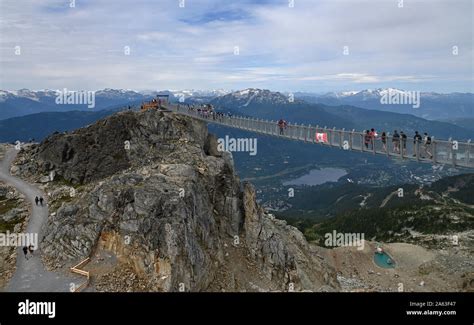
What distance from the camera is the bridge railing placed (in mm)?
23906

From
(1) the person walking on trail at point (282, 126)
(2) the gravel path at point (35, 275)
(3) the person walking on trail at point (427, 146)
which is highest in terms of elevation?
(1) the person walking on trail at point (282, 126)

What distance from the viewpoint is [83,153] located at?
4859cm

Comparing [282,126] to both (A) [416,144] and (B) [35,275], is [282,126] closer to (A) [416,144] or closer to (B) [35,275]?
(A) [416,144]

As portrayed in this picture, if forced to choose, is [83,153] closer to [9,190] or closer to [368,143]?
[9,190]

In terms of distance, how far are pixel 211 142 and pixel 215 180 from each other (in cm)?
1146

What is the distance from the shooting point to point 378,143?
95.9 ft

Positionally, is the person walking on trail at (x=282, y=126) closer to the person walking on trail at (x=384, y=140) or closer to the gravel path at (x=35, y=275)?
the person walking on trail at (x=384, y=140)

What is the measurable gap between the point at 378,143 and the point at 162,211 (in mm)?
17292

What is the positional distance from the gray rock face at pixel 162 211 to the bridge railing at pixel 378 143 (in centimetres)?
787

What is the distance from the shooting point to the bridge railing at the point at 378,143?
23.9 meters

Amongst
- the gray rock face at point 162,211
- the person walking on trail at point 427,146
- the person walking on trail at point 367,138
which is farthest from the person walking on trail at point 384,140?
the gray rock face at point 162,211

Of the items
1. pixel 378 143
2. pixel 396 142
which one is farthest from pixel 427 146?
pixel 378 143

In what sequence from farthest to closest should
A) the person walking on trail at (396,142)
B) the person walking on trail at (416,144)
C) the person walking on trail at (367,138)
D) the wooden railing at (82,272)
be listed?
the person walking on trail at (367,138)
the wooden railing at (82,272)
the person walking on trail at (396,142)
the person walking on trail at (416,144)
